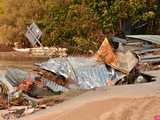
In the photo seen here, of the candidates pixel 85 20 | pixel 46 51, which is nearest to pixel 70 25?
pixel 85 20

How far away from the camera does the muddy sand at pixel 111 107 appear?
40.7 ft

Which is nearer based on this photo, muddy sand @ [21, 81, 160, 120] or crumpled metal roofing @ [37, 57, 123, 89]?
muddy sand @ [21, 81, 160, 120]

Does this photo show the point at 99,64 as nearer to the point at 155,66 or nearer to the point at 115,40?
the point at 155,66

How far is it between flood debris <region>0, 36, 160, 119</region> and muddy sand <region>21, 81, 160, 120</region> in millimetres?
2365

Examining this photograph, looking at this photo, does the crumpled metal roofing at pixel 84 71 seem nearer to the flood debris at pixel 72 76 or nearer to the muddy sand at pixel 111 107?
the flood debris at pixel 72 76

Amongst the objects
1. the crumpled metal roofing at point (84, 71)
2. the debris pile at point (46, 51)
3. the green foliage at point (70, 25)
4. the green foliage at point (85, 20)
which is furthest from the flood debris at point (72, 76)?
the green foliage at point (70, 25)

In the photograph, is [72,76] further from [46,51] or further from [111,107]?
A: [46,51]

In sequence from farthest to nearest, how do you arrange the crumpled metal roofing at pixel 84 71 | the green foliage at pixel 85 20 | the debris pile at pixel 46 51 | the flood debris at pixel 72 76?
1. the green foliage at pixel 85 20
2. the debris pile at pixel 46 51
3. the crumpled metal roofing at pixel 84 71
4. the flood debris at pixel 72 76

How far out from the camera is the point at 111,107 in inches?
523

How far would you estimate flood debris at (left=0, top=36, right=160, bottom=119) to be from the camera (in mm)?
17719

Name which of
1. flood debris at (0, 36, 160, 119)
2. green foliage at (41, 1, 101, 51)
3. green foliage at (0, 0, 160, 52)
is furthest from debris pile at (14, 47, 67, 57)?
flood debris at (0, 36, 160, 119)

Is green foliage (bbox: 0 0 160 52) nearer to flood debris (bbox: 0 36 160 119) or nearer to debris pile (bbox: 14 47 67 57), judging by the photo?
debris pile (bbox: 14 47 67 57)

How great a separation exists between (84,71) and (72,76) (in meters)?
0.50

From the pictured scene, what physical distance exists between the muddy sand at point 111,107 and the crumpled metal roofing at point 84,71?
384 centimetres
